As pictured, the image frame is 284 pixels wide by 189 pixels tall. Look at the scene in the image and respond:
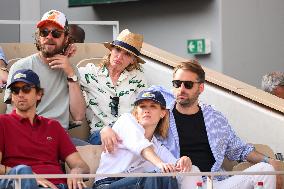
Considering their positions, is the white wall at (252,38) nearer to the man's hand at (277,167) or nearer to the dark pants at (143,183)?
the man's hand at (277,167)

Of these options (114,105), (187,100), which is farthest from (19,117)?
(114,105)

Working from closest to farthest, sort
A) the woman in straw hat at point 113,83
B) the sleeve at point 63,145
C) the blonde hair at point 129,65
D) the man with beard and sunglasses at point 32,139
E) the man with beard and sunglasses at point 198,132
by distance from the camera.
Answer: the man with beard and sunglasses at point 32,139, the sleeve at point 63,145, the man with beard and sunglasses at point 198,132, the woman in straw hat at point 113,83, the blonde hair at point 129,65

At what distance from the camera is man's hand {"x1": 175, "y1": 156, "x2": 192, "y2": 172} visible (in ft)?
26.3

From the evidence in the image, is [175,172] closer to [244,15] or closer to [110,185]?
[110,185]

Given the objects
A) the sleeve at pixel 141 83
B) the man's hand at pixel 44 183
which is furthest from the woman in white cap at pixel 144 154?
the sleeve at pixel 141 83

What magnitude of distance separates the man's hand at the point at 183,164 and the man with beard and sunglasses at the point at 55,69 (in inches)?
59.4

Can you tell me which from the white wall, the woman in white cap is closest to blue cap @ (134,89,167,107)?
the woman in white cap

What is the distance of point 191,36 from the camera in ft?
49.1

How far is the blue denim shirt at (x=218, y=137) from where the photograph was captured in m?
8.94

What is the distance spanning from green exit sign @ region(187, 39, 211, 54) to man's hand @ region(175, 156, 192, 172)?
260 inches

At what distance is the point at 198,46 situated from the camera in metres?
14.8

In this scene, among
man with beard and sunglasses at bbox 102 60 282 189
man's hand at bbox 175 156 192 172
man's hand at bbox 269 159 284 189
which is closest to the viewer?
man's hand at bbox 175 156 192 172

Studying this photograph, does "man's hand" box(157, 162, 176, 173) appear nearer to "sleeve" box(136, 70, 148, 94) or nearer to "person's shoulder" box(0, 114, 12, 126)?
"person's shoulder" box(0, 114, 12, 126)

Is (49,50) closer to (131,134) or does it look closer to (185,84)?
→ (185,84)
